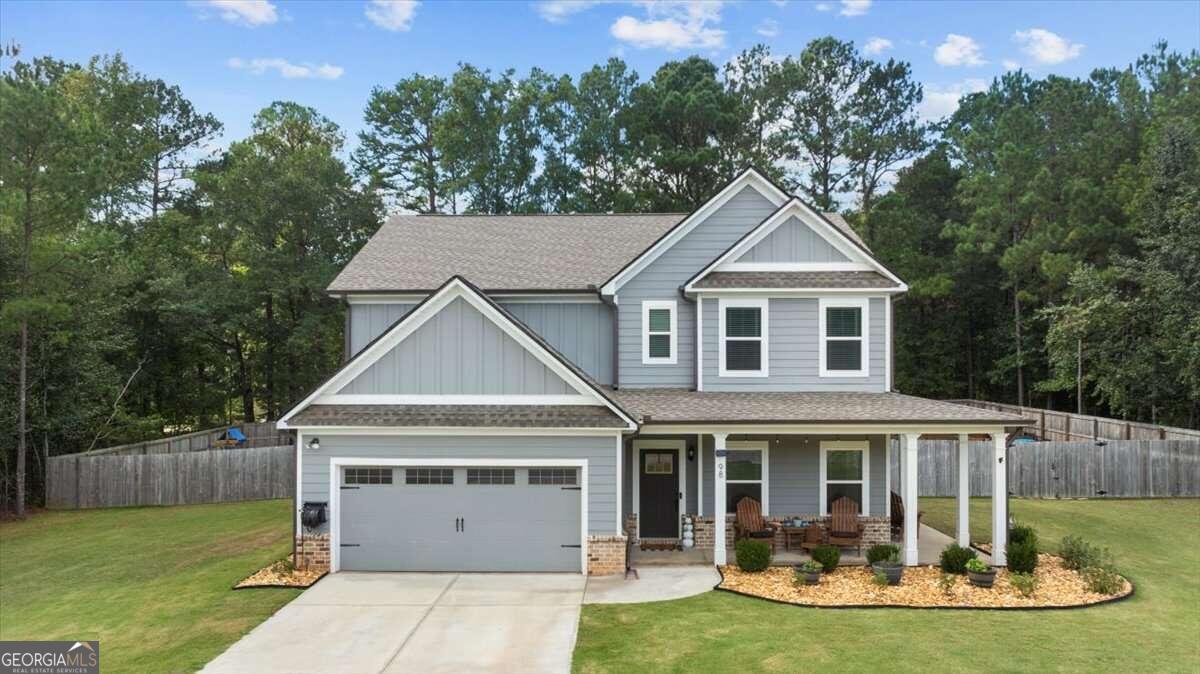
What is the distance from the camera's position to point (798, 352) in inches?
564

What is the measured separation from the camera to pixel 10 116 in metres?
16.8

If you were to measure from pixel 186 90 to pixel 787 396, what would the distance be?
3642cm

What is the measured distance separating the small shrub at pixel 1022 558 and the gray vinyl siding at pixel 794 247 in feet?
20.4

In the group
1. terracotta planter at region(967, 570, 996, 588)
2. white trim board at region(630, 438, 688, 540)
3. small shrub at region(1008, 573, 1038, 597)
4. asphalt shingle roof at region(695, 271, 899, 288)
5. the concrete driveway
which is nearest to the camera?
the concrete driveway

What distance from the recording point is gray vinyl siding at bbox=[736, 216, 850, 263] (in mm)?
14445

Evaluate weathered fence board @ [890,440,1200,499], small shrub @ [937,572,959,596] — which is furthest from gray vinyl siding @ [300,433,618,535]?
weathered fence board @ [890,440,1200,499]

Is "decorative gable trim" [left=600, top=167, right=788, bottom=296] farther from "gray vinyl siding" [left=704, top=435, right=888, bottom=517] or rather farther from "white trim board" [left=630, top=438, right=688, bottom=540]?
"gray vinyl siding" [left=704, top=435, right=888, bottom=517]

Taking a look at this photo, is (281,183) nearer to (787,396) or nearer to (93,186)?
(93,186)

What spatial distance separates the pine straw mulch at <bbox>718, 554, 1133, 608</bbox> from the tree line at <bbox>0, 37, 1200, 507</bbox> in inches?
663

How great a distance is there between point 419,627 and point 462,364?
459 cm

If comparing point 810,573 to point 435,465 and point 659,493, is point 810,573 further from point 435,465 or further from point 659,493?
point 435,465

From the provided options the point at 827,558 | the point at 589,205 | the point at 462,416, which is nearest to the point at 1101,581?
the point at 827,558

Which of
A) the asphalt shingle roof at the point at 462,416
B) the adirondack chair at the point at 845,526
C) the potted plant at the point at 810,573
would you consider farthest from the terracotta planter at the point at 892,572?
the asphalt shingle roof at the point at 462,416

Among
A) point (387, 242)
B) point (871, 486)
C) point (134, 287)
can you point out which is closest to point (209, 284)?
point (134, 287)
